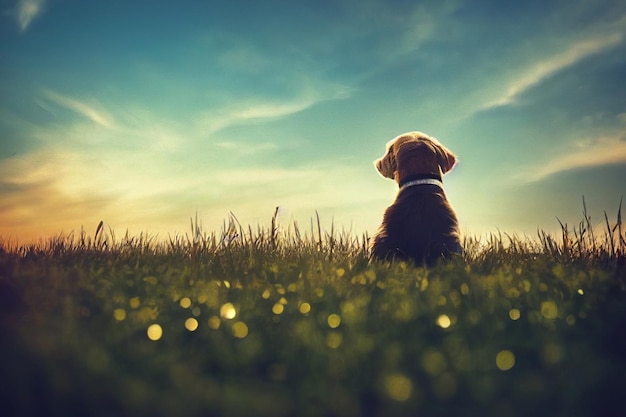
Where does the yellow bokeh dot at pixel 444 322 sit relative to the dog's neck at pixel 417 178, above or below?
below

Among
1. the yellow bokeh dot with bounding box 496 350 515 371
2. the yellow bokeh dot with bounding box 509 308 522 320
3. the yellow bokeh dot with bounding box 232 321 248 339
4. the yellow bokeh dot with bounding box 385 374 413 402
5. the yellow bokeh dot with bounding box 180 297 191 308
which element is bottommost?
the yellow bokeh dot with bounding box 385 374 413 402

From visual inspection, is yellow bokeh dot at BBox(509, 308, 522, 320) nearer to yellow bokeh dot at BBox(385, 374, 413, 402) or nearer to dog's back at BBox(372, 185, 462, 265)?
yellow bokeh dot at BBox(385, 374, 413, 402)

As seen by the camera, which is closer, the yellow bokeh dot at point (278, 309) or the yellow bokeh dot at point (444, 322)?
the yellow bokeh dot at point (444, 322)

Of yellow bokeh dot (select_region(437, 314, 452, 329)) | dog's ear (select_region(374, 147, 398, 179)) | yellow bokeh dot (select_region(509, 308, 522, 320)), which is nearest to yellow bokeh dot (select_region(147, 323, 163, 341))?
yellow bokeh dot (select_region(437, 314, 452, 329))

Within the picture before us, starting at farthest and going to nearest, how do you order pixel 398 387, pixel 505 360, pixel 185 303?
pixel 185 303
pixel 505 360
pixel 398 387

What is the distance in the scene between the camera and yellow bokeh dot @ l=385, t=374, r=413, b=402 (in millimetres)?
3182

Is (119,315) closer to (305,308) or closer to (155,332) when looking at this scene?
(155,332)

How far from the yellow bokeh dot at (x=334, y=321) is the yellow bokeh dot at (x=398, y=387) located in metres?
0.85

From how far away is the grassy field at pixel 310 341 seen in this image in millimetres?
3205

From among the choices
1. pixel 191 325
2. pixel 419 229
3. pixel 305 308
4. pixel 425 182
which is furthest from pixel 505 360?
pixel 425 182

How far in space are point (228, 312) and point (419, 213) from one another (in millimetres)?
3779

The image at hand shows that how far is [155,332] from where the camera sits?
12.9 feet

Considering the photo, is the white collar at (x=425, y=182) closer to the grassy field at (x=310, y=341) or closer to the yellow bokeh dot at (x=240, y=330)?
the grassy field at (x=310, y=341)

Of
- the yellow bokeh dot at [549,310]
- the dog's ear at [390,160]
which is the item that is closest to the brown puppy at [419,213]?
the dog's ear at [390,160]
